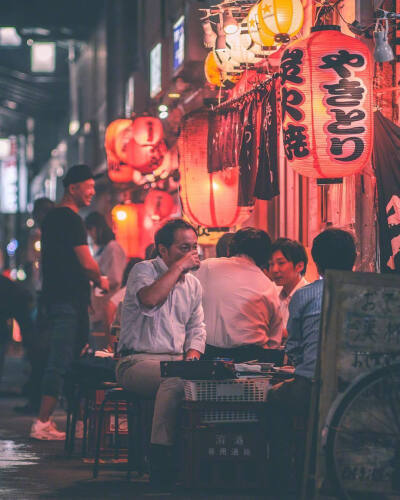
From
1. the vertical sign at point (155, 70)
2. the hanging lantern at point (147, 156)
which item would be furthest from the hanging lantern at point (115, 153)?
the vertical sign at point (155, 70)

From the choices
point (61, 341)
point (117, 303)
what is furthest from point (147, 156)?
point (61, 341)

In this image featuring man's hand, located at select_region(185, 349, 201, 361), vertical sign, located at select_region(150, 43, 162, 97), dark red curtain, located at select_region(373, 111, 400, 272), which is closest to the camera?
man's hand, located at select_region(185, 349, 201, 361)

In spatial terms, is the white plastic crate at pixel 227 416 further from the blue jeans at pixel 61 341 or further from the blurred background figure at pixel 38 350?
the blurred background figure at pixel 38 350

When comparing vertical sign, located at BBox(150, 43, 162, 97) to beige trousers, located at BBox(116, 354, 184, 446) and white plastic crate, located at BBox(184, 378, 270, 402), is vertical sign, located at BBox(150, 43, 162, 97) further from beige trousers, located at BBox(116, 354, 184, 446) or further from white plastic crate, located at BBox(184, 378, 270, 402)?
white plastic crate, located at BBox(184, 378, 270, 402)

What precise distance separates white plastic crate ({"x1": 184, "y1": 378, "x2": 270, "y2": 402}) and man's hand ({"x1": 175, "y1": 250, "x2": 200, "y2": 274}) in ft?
3.41

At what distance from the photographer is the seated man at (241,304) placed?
32.6 ft

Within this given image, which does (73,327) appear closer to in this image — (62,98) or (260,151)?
(260,151)

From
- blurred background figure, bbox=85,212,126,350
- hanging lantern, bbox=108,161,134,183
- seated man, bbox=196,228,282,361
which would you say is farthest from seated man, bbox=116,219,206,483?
hanging lantern, bbox=108,161,134,183

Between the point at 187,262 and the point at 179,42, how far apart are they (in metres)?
14.7

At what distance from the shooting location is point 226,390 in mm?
8398

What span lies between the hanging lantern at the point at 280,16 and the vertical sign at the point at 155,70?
13658mm

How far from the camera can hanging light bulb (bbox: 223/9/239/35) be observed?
14.0 m

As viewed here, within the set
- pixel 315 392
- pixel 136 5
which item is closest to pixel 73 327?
pixel 315 392

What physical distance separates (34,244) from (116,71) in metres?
16.0
